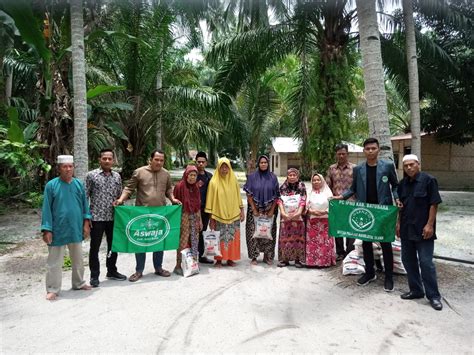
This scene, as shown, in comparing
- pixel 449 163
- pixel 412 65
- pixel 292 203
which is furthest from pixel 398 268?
pixel 449 163

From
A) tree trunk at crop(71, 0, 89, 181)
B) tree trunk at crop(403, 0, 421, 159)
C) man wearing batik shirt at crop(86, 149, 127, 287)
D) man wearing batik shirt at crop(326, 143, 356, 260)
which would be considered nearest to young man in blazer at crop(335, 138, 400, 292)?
man wearing batik shirt at crop(326, 143, 356, 260)

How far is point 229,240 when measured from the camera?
5.23 m

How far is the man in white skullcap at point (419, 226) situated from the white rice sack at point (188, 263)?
2.50 meters

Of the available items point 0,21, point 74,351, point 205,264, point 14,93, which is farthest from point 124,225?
point 14,93

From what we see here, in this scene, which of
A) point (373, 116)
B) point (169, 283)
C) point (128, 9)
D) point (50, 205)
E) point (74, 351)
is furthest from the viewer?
point (128, 9)

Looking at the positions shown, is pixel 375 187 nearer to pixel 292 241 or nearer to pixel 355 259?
pixel 355 259

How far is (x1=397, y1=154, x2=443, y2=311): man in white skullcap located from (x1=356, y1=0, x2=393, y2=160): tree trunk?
113 cm

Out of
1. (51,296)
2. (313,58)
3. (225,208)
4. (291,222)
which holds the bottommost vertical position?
(51,296)

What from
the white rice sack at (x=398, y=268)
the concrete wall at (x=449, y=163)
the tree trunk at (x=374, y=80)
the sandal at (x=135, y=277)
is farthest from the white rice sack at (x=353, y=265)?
the concrete wall at (x=449, y=163)

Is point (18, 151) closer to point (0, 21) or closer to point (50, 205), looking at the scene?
point (0, 21)

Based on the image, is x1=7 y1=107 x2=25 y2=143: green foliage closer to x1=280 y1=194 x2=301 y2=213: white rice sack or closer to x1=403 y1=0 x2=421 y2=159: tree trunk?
x1=280 y1=194 x2=301 y2=213: white rice sack

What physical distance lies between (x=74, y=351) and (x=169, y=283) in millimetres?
1676

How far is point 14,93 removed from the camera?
15305 mm

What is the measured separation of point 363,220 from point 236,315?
193 cm
